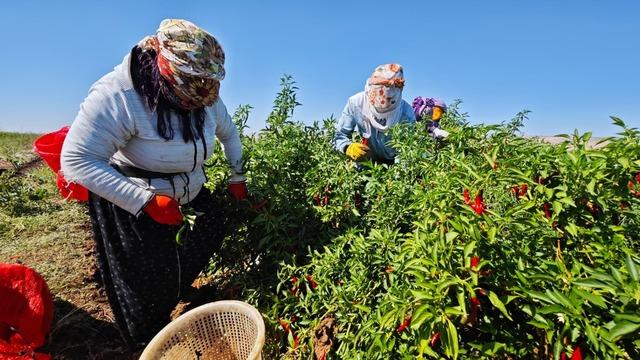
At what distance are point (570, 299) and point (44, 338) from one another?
91.4 inches

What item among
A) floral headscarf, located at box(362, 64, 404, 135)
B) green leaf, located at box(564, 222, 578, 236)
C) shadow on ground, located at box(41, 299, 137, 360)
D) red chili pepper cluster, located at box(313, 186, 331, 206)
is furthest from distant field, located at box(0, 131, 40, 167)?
green leaf, located at box(564, 222, 578, 236)

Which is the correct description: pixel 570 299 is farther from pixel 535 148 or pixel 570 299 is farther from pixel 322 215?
pixel 322 215

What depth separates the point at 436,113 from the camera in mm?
3920

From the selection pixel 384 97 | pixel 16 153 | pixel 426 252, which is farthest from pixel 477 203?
pixel 16 153

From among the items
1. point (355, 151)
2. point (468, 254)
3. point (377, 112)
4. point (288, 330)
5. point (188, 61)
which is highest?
point (377, 112)

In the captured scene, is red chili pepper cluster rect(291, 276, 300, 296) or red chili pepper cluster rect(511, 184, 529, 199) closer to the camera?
red chili pepper cluster rect(511, 184, 529, 199)

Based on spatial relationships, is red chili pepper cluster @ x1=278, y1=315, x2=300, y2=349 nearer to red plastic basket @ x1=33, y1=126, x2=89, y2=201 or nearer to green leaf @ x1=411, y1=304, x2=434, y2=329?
green leaf @ x1=411, y1=304, x2=434, y2=329

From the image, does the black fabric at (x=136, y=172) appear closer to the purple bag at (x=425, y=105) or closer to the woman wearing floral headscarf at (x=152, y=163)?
the woman wearing floral headscarf at (x=152, y=163)

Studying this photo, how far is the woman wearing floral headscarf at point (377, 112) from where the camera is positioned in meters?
3.20

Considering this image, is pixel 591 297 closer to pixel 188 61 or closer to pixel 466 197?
pixel 466 197

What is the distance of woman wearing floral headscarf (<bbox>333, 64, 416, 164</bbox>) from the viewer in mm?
3197

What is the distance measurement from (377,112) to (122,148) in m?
1.82

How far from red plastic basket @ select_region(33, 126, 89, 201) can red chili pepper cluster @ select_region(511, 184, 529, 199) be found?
1875 millimetres

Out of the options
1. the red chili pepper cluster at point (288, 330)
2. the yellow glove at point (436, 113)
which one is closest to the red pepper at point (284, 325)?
the red chili pepper cluster at point (288, 330)
